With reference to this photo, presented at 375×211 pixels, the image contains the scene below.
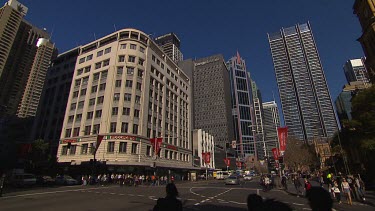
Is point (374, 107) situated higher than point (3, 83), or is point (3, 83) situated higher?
point (3, 83)

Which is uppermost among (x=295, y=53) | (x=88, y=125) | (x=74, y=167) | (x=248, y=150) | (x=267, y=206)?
(x=295, y=53)

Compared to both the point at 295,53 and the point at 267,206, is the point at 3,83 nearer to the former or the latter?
the point at 267,206

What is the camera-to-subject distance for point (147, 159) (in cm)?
4862

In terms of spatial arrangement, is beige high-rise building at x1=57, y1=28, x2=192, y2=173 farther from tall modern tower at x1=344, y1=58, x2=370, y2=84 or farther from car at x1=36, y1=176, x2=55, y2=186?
tall modern tower at x1=344, y1=58, x2=370, y2=84

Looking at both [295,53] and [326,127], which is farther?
[295,53]

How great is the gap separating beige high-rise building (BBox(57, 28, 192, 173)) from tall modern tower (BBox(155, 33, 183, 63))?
122025 millimetres

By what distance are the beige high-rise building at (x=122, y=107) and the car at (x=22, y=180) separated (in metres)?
10.1

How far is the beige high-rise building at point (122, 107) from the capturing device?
45906 mm

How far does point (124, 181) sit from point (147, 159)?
10811mm

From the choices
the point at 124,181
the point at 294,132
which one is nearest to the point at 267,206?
the point at 124,181

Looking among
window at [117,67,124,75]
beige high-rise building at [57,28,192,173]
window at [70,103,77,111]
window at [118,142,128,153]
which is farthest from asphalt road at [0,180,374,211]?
window at [70,103,77,111]

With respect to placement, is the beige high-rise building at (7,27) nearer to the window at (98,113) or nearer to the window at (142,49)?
the window at (142,49)

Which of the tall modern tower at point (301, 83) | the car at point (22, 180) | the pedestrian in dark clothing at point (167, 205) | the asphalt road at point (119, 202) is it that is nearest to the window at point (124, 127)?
the car at point (22, 180)

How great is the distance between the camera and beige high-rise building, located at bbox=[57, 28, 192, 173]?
4591cm
